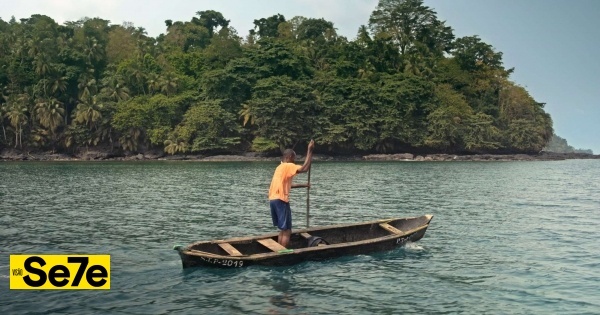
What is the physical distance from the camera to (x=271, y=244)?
1490cm

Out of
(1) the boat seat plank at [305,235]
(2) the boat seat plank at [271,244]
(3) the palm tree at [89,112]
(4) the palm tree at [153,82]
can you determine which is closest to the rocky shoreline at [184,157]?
(3) the palm tree at [89,112]

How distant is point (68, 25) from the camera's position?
111125mm

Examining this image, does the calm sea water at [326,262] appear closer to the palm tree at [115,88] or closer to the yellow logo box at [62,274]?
the yellow logo box at [62,274]

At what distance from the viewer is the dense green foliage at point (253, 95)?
86250 millimetres

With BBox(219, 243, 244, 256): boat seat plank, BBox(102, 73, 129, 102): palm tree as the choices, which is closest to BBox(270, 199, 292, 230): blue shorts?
BBox(219, 243, 244, 256): boat seat plank

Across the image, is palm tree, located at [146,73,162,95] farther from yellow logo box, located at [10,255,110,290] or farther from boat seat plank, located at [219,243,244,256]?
yellow logo box, located at [10,255,110,290]

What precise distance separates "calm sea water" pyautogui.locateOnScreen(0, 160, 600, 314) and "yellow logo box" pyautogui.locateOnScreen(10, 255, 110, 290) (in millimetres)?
195

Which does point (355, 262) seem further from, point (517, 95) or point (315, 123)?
point (517, 95)

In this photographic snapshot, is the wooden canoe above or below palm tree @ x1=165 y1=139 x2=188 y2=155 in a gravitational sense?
below

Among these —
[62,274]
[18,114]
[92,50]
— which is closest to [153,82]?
[92,50]

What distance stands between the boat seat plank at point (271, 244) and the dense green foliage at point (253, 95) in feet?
231

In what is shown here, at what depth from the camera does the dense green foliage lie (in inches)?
3396

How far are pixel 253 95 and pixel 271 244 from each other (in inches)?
2976

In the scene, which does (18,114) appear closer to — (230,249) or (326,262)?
(230,249)
